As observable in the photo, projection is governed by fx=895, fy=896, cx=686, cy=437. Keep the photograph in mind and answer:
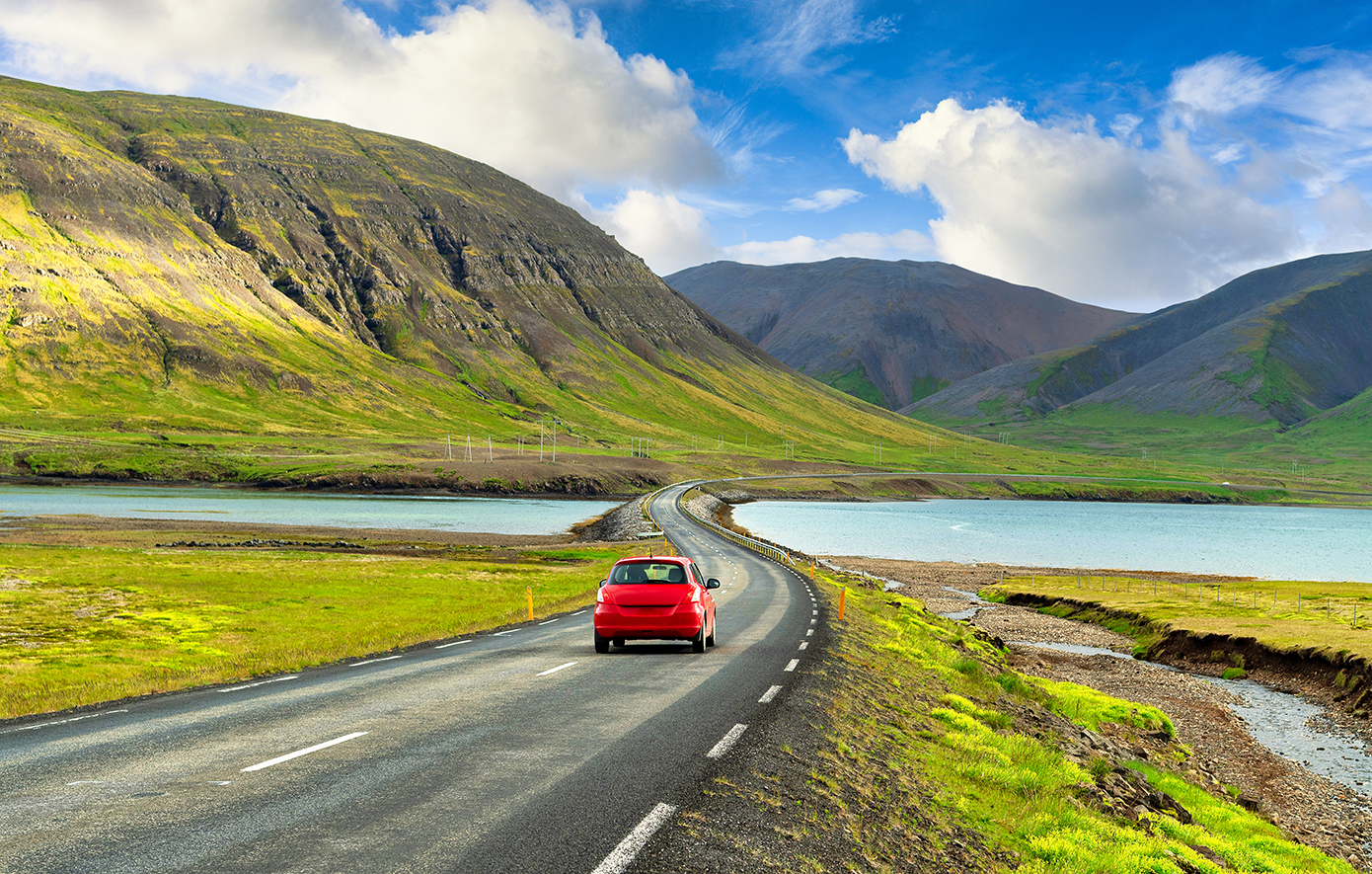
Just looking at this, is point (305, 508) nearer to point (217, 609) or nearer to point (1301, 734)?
point (217, 609)

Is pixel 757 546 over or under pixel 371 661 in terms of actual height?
under

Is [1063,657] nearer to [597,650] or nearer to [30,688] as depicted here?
[597,650]

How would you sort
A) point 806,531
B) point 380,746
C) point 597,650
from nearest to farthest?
point 380,746, point 597,650, point 806,531

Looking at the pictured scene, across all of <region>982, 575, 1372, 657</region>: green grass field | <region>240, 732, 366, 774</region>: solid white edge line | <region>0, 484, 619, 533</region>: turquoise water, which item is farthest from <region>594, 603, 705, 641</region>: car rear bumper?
<region>0, 484, 619, 533</region>: turquoise water

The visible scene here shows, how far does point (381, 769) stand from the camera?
1152 centimetres

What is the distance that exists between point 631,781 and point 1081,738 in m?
15.1

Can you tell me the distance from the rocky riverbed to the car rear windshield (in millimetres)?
14602

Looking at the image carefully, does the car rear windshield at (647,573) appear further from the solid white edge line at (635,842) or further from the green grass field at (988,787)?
the solid white edge line at (635,842)

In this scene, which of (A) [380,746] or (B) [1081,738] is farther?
(B) [1081,738]

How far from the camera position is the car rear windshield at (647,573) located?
23.9 m

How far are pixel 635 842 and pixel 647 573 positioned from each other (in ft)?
50.3

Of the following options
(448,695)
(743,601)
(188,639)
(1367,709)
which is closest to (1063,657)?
(1367,709)

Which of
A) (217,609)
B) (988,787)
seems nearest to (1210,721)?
(988,787)

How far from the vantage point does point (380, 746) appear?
42.1 ft
